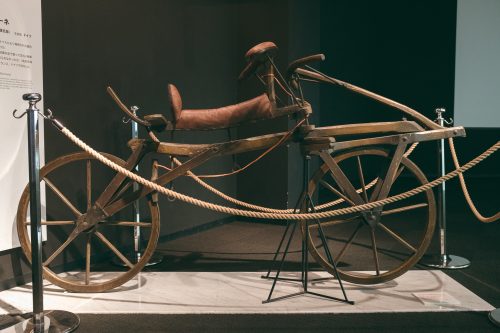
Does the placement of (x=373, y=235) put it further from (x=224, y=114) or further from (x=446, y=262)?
(x=224, y=114)

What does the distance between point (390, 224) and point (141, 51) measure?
307 centimetres

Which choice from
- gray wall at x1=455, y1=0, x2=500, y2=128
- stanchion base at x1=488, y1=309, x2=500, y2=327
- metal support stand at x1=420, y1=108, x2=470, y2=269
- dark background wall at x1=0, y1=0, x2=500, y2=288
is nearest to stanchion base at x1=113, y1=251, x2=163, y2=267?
dark background wall at x1=0, y1=0, x2=500, y2=288

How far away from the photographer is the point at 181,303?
3287 mm

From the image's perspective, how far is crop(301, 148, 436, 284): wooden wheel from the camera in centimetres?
354

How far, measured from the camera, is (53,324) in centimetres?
289

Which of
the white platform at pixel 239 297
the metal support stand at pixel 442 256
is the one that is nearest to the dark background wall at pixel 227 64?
the white platform at pixel 239 297

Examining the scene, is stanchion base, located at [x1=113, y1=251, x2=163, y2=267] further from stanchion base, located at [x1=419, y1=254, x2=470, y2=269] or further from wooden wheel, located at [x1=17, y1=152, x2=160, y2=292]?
stanchion base, located at [x1=419, y1=254, x2=470, y2=269]

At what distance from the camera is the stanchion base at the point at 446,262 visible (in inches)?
160

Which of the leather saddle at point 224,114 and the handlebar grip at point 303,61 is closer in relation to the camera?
the handlebar grip at point 303,61

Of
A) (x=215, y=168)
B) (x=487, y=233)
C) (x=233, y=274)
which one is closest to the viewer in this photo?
(x=233, y=274)

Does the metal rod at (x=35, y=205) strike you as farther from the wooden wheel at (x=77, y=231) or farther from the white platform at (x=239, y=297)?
the wooden wheel at (x=77, y=231)

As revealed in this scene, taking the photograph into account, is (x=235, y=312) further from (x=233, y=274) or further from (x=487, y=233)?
(x=487, y=233)

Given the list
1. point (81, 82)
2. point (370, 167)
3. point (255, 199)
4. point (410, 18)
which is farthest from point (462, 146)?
point (81, 82)

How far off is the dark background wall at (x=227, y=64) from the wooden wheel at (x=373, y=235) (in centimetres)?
97
